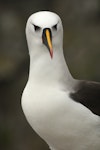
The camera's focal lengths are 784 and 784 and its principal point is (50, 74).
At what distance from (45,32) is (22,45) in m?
3.56

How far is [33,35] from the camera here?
3.36 metres

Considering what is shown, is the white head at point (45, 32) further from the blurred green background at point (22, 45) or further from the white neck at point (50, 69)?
the blurred green background at point (22, 45)

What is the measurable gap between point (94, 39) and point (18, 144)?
114cm

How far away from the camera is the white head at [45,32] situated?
10.8ft

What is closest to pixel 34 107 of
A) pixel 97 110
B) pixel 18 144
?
pixel 97 110

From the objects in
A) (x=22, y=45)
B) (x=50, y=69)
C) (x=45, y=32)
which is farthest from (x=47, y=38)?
(x=22, y=45)

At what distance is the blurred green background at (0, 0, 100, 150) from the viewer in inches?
268

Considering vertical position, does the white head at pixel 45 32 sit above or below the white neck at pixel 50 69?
above

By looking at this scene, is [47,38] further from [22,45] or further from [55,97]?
[22,45]

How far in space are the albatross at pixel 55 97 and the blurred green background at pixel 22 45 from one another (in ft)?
10.8

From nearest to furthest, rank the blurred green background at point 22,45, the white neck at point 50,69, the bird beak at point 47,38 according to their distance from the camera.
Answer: the bird beak at point 47,38 < the white neck at point 50,69 < the blurred green background at point 22,45

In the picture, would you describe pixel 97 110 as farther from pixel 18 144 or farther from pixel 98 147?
pixel 18 144

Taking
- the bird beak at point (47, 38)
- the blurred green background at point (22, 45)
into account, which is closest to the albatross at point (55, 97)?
the bird beak at point (47, 38)

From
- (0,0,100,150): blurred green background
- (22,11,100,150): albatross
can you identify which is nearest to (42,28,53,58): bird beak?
(22,11,100,150): albatross
